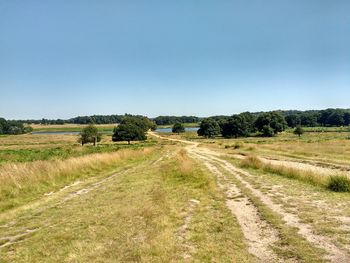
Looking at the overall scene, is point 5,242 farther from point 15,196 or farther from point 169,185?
point 169,185

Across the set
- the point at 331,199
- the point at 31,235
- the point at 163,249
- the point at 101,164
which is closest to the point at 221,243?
the point at 163,249

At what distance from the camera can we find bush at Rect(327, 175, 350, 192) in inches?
594

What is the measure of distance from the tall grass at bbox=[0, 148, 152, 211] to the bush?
50.0ft

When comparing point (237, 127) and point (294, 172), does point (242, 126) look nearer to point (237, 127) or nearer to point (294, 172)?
point (237, 127)

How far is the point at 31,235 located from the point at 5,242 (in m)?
0.73

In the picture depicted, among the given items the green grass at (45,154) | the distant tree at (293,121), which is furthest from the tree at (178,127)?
the green grass at (45,154)

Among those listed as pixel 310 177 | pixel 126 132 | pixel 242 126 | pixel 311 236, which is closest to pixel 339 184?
pixel 310 177

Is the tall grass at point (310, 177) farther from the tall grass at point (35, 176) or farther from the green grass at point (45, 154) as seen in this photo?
the green grass at point (45, 154)

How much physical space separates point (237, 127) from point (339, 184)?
111 m

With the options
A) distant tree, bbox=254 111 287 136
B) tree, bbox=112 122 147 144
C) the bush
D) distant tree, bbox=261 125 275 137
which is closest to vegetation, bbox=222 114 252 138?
distant tree, bbox=254 111 287 136

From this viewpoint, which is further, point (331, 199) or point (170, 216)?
point (331, 199)

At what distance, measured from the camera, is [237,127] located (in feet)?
411

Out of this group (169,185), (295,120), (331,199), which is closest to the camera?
(331,199)

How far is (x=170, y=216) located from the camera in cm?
1073
